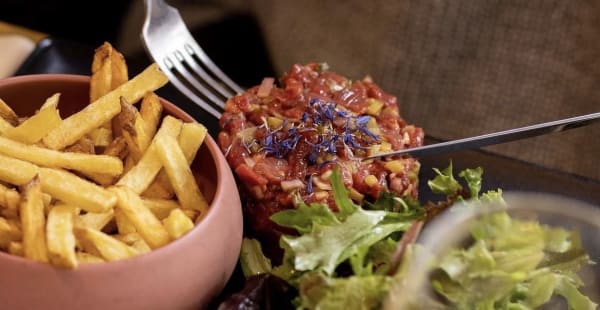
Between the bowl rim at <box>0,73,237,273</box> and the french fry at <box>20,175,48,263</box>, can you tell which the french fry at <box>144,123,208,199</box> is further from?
the french fry at <box>20,175,48,263</box>

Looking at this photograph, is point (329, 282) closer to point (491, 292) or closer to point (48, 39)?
point (491, 292)

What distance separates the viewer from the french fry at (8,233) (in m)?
1.29

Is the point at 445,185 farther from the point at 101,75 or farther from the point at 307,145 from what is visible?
the point at 101,75

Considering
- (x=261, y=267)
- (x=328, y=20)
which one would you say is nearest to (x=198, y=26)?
(x=328, y=20)

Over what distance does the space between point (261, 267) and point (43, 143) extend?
22.4 inches

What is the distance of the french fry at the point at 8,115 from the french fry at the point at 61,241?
1.12 feet

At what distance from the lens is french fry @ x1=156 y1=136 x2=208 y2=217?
1.41 metres

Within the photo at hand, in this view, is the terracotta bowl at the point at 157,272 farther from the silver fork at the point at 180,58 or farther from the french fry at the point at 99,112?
the silver fork at the point at 180,58

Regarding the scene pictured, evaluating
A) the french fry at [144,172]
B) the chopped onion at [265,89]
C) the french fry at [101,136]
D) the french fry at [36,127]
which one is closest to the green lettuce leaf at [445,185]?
the chopped onion at [265,89]

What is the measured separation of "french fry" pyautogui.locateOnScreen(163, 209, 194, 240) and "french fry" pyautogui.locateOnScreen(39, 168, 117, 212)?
0.36ft

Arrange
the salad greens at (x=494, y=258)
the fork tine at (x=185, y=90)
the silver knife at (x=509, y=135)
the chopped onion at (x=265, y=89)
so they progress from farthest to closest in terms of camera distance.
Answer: the fork tine at (x=185, y=90) → the chopped onion at (x=265, y=89) → the silver knife at (x=509, y=135) → the salad greens at (x=494, y=258)

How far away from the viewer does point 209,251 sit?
1.40 metres

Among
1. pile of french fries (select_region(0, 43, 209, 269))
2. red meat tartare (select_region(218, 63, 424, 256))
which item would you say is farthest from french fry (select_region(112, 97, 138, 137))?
red meat tartare (select_region(218, 63, 424, 256))

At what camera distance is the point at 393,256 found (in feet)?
4.34
